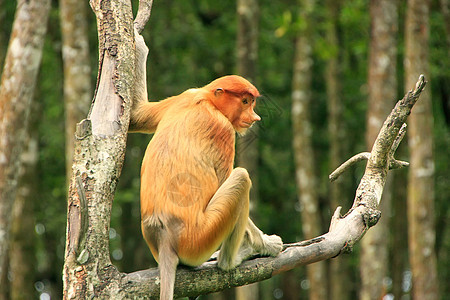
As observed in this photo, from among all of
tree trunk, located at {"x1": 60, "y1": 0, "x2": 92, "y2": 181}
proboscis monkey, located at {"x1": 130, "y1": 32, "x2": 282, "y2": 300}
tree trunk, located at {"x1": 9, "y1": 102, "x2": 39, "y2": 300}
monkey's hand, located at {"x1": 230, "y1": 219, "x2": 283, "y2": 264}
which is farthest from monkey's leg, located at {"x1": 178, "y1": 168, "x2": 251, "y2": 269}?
tree trunk, located at {"x1": 9, "y1": 102, "x2": 39, "y2": 300}

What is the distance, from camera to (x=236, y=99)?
14.8ft

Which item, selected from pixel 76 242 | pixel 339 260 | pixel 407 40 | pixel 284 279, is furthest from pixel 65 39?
pixel 284 279

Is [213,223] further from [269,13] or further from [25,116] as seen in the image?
[269,13]

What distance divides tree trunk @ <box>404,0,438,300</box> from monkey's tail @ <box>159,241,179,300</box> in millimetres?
5694

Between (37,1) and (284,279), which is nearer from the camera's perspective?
(37,1)

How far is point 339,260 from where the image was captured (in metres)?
13.6

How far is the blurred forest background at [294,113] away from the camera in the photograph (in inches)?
348

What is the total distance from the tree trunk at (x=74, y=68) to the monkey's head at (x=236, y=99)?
13.9 feet

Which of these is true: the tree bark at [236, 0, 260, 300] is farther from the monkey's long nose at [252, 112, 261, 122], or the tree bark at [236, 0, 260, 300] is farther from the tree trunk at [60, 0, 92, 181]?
the monkey's long nose at [252, 112, 261, 122]

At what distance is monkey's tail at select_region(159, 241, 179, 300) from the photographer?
11.5 feet

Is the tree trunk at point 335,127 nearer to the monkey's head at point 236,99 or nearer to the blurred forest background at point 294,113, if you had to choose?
the blurred forest background at point 294,113

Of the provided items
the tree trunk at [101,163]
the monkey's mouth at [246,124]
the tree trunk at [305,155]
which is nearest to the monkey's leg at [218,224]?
the monkey's mouth at [246,124]

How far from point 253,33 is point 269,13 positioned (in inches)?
232

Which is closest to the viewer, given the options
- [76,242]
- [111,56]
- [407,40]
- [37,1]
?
[76,242]
